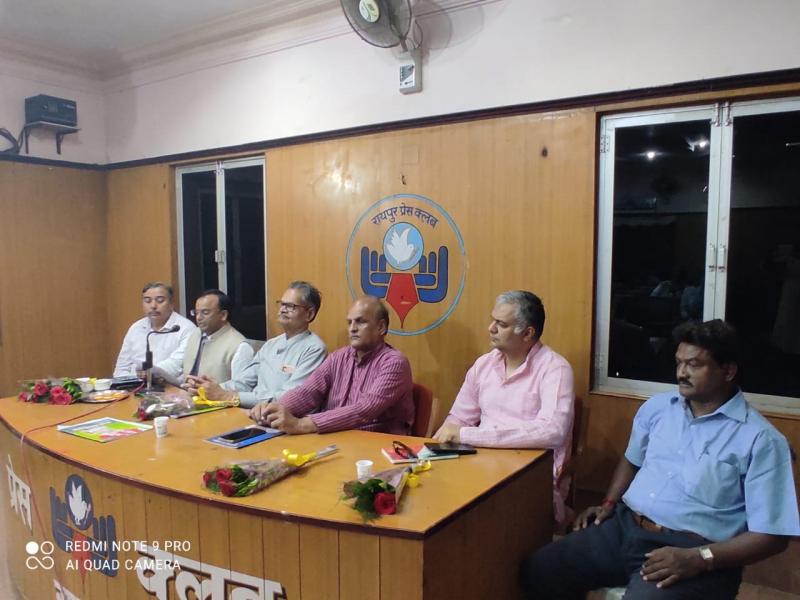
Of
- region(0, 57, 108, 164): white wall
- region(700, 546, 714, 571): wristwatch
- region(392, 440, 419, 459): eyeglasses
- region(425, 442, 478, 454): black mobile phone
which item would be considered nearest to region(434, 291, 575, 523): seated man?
region(425, 442, 478, 454): black mobile phone

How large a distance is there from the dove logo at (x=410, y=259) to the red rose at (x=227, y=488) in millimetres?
1814

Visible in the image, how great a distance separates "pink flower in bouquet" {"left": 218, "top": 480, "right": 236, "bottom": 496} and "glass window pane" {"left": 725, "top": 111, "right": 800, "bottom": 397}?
7.05 feet

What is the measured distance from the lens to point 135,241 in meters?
4.70

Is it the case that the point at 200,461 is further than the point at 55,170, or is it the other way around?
the point at 55,170

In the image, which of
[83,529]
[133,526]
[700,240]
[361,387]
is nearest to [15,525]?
[83,529]

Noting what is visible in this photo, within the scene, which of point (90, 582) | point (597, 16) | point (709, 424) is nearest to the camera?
point (709, 424)

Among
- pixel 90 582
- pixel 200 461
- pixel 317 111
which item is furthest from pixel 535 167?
pixel 90 582

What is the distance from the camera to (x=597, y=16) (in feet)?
8.67

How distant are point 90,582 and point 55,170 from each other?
3.70 meters

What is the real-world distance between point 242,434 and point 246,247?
93.3 inches

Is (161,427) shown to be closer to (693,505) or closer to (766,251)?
(693,505)

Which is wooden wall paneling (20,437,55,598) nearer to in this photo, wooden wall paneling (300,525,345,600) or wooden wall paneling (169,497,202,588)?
wooden wall paneling (169,497,202,588)

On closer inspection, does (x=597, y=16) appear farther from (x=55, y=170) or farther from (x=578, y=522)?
(x=55, y=170)

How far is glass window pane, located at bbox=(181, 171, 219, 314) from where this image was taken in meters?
4.42
